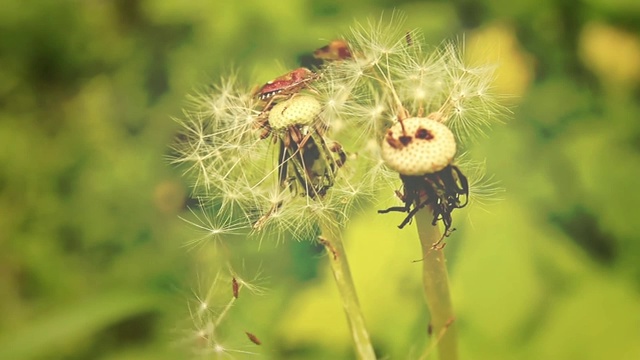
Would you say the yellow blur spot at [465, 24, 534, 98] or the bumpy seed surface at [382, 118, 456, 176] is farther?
the yellow blur spot at [465, 24, 534, 98]

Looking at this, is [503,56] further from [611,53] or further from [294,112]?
[294,112]

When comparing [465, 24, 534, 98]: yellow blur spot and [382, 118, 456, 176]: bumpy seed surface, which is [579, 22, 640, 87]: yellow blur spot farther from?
[382, 118, 456, 176]: bumpy seed surface

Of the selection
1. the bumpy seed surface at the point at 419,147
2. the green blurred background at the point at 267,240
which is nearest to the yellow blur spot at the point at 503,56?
the green blurred background at the point at 267,240

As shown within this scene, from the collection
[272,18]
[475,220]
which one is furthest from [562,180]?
[272,18]

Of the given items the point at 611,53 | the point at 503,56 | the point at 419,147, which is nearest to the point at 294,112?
the point at 419,147

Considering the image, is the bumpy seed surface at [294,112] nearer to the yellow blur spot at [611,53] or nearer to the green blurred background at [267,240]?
the green blurred background at [267,240]

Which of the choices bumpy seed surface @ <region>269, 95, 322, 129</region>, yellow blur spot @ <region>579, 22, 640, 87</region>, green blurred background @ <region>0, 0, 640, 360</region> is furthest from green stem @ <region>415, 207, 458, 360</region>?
yellow blur spot @ <region>579, 22, 640, 87</region>
